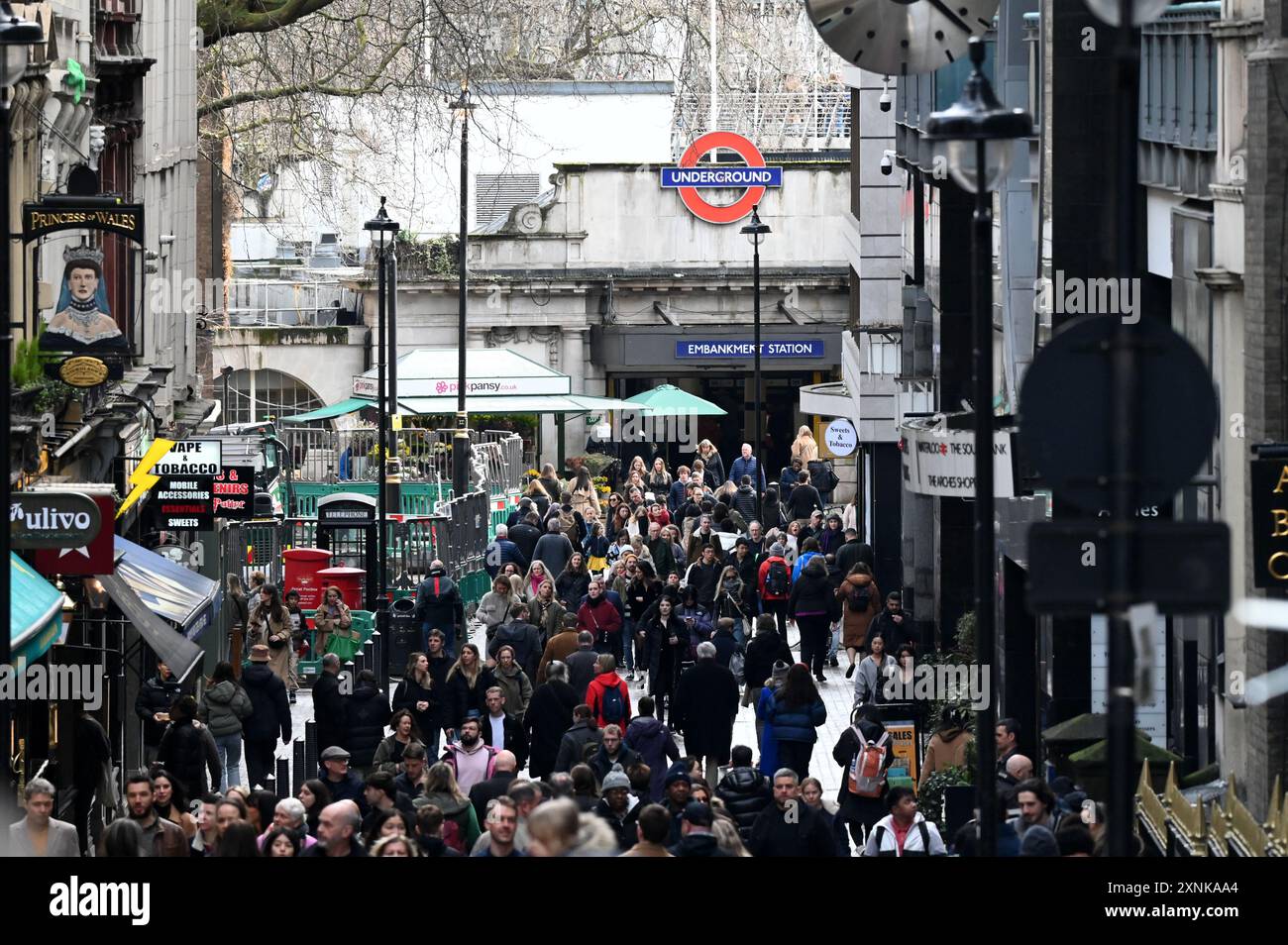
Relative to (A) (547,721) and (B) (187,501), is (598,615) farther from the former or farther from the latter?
(A) (547,721)

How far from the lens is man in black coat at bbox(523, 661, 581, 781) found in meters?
20.1

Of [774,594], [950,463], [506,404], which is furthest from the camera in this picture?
[506,404]

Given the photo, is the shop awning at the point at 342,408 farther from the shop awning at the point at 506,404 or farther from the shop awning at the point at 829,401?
the shop awning at the point at 829,401

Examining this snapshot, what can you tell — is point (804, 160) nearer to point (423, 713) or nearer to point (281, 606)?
point (281, 606)

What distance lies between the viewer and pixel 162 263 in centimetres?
3045

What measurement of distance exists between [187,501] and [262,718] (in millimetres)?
5161

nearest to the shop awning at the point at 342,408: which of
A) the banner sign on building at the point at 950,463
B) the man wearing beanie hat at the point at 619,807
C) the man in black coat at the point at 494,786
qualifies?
the banner sign on building at the point at 950,463

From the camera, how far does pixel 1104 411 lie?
825 cm

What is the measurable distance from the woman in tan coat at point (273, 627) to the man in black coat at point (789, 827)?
11539 mm

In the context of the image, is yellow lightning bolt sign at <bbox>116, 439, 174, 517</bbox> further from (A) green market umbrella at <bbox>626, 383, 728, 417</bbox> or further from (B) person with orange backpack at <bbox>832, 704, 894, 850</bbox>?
(A) green market umbrella at <bbox>626, 383, 728, 417</bbox>

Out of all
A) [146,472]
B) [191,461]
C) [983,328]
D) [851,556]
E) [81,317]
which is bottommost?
[851,556]

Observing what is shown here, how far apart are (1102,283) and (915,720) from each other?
12.4ft

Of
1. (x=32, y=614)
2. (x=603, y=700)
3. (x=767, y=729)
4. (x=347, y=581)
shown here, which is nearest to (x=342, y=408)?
(x=347, y=581)
